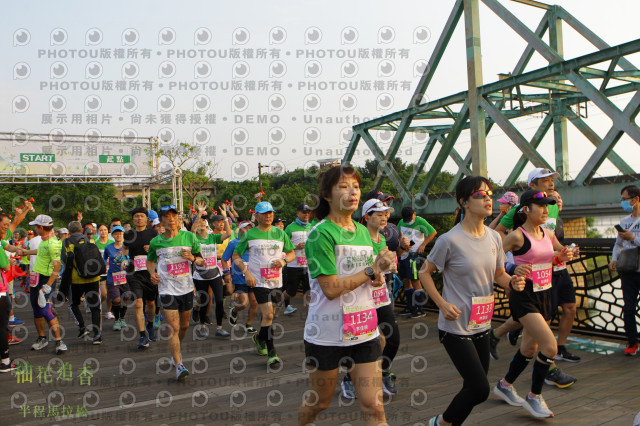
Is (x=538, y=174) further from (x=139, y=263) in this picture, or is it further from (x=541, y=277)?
(x=139, y=263)

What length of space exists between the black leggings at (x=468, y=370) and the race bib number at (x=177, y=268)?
140 inches

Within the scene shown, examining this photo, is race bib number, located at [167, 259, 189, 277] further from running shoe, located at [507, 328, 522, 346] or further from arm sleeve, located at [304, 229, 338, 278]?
running shoe, located at [507, 328, 522, 346]

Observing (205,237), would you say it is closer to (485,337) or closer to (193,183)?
(485,337)

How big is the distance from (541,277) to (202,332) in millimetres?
5810

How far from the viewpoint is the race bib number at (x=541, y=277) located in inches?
170

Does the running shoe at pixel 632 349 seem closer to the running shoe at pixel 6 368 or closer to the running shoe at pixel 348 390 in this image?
the running shoe at pixel 348 390

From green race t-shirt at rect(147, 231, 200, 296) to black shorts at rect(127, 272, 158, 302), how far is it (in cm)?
173

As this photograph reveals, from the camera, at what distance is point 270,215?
Result: 21.6 ft

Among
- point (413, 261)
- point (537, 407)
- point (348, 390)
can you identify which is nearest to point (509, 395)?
point (537, 407)

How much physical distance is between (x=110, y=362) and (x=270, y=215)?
9.87ft

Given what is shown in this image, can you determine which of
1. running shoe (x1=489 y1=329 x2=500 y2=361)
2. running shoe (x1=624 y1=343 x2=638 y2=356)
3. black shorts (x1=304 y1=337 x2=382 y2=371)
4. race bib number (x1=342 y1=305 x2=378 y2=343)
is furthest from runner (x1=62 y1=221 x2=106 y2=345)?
running shoe (x1=624 y1=343 x2=638 y2=356)

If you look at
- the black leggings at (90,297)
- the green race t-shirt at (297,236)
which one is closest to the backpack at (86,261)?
the black leggings at (90,297)

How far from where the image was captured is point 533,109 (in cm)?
2556

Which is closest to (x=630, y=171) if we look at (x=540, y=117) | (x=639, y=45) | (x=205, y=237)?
(x=540, y=117)
